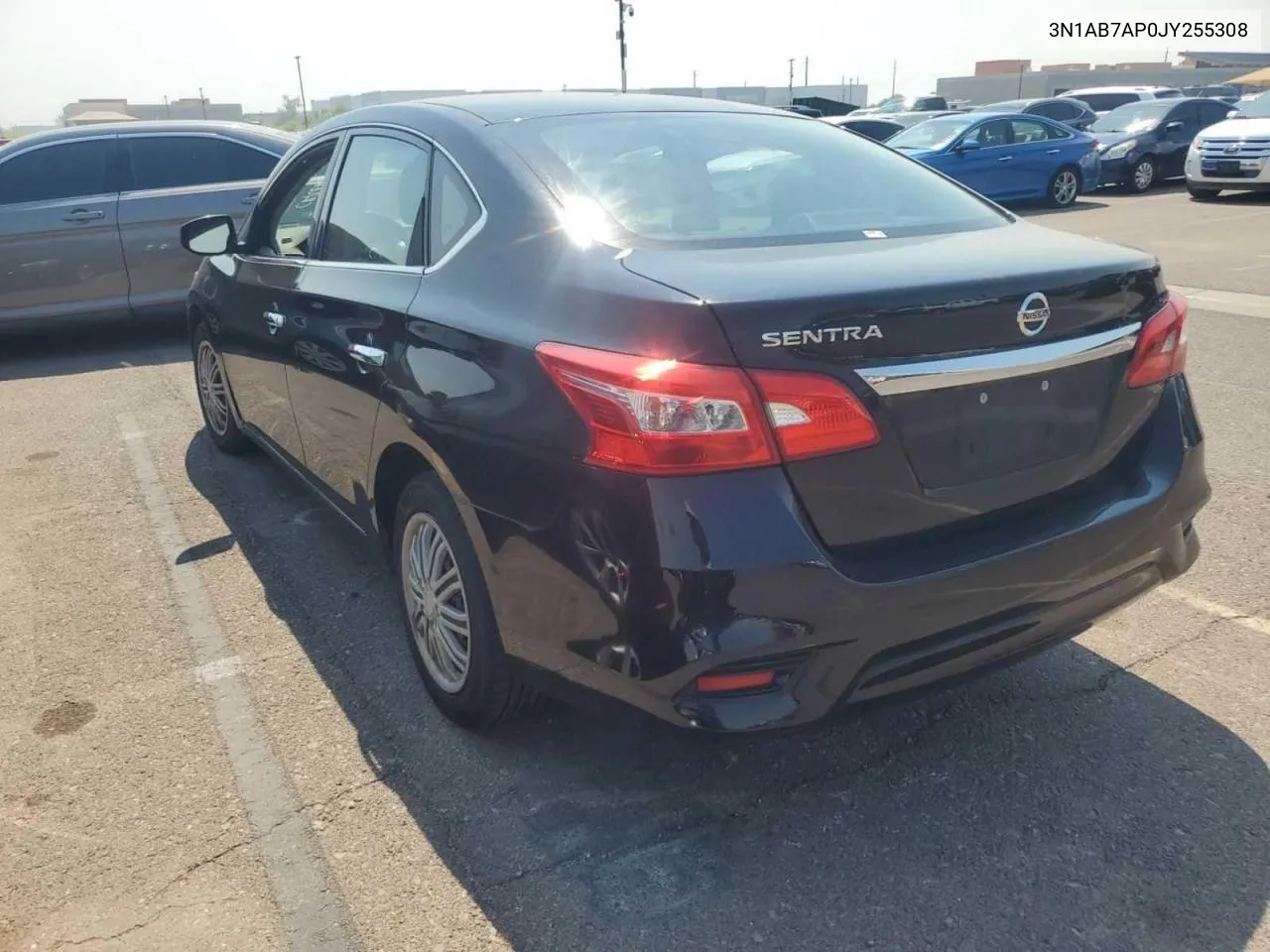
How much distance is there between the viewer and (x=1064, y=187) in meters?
17.4

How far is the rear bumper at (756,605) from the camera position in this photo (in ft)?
6.81

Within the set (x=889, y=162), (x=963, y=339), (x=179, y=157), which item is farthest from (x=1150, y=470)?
(x=179, y=157)

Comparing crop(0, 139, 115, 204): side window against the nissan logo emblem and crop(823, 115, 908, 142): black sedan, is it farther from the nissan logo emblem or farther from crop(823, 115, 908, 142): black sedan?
crop(823, 115, 908, 142): black sedan

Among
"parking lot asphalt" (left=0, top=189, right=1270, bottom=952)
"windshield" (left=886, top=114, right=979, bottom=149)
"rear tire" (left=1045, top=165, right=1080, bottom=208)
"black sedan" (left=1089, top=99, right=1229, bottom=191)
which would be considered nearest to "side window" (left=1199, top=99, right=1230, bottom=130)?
"black sedan" (left=1089, top=99, right=1229, bottom=191)

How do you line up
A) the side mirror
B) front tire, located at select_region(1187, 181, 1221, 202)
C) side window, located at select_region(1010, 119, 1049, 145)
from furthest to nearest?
front tire, located at select_region(1187, 181, 1221, 202) → side window, located at select_region(1010, 119, 1049, 145) → the side mirror

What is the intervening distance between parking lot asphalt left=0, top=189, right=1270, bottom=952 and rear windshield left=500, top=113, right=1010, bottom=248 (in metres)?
1.22

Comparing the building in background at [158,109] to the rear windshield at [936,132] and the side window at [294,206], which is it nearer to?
the rear windshield at [936,132]

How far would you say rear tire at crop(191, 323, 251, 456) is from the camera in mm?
5047

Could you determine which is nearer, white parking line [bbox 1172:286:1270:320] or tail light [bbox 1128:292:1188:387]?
tail light [bbox 1128:292:1188:387]

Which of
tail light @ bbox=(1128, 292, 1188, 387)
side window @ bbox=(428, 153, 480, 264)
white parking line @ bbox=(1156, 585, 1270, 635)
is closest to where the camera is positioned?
tail light @ bbox=(1128, 292, 1188, 387)

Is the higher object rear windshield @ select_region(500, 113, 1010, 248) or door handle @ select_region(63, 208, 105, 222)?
rear windshield @ select_region(500, 113, 1010, 248)

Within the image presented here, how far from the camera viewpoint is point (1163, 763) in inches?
107

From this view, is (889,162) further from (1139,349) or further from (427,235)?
(427,235)

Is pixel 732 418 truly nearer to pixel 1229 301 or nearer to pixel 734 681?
pixel 734 681
